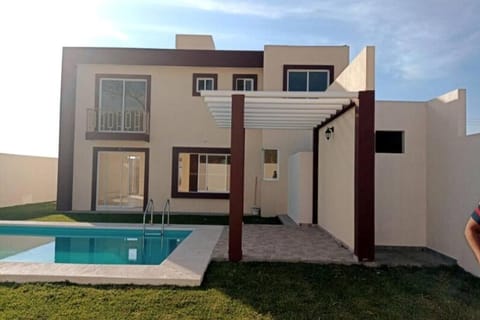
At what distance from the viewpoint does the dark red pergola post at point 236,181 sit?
23.3 feet

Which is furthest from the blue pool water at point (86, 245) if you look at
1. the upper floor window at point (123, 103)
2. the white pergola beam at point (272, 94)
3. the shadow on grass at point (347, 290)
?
the upper floor window at point (123, 103)

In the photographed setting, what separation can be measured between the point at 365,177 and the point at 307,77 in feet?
29.2

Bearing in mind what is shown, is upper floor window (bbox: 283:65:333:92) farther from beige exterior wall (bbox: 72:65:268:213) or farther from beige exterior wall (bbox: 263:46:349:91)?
beige exterior wall (bbox: 72:65:268:213)

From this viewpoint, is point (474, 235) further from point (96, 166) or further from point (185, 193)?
point (96, 166)

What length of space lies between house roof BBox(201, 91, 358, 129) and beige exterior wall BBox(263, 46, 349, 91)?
4978 mm

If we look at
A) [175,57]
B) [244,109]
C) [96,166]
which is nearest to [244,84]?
[175,57]

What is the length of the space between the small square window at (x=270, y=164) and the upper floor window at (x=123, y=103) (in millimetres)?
4981

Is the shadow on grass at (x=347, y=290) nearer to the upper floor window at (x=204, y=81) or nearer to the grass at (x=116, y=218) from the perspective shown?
the grass at (x=116, y=218)

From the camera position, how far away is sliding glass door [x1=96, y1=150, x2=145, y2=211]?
15.8m

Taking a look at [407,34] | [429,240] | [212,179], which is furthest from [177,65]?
[429,240]

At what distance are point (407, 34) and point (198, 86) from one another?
795 centimetres

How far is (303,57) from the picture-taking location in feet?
49.6

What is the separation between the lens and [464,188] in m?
6.89

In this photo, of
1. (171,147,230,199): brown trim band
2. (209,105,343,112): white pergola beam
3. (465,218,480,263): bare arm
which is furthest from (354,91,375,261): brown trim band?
(171,147,230,199): brown trim band
